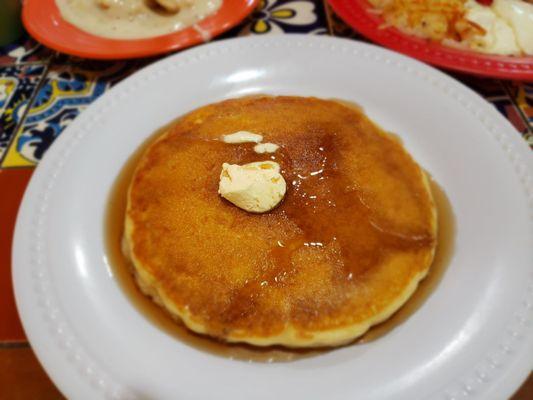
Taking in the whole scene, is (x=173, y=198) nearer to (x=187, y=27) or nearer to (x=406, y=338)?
(x=406, y=338)

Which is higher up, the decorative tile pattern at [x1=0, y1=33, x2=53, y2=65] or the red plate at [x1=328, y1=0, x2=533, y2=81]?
the red plate at [x1=328, y1=0, x2=533, y2=81]

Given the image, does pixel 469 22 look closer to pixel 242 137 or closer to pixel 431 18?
pixel 431 18

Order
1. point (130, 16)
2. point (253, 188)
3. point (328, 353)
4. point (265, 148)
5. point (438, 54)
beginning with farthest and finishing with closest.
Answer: point (130, 16) < point (438, 54) < point (265, 148) < point (253, 188) < point (328, 353)

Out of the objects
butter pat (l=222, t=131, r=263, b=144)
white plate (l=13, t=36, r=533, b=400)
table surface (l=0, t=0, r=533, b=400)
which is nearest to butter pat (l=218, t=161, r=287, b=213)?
butter pat (l=222, t=131, r=263, b=144)

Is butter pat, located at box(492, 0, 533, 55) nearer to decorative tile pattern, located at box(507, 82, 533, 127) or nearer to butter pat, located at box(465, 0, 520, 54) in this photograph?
butter pat, located at box(465, 0, 520, 54)

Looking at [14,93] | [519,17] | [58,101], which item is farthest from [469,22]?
[14,93]

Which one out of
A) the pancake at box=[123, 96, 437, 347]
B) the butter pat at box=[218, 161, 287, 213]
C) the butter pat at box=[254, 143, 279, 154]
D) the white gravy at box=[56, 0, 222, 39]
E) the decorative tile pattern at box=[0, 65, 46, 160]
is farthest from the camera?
the white gravy at box=[56, 0, 222, 39]

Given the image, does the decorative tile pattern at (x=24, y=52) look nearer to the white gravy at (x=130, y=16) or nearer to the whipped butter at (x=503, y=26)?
the white gravy at (x=130, y=16)
